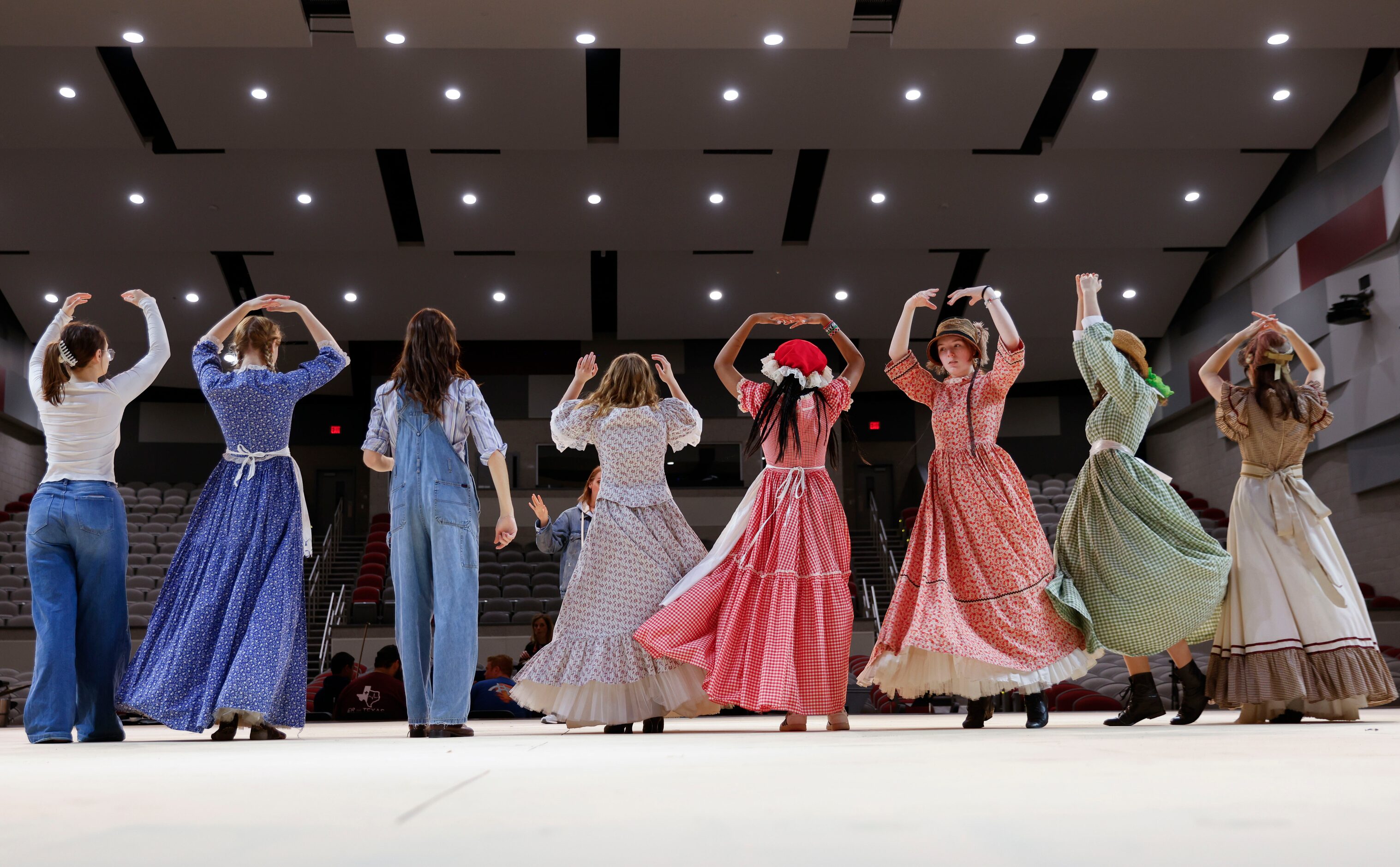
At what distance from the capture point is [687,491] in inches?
573

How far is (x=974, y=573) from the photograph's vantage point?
3.43m

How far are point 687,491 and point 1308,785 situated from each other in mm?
13502

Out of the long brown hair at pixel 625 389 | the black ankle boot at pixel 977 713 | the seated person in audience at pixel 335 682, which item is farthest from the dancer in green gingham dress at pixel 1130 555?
the seated person in audience at pixel 335 682

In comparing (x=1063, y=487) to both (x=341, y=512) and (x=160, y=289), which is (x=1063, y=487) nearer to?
(x=341, y=512)

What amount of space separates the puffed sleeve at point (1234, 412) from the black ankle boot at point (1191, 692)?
2.71 ft

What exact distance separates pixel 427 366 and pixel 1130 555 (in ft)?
7.61

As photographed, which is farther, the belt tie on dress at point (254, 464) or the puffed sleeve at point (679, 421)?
the puffed sleeve at point (679, 421)

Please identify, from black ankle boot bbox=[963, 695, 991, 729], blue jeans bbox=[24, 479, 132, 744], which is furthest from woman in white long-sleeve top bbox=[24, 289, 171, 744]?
black ankle boot bbox=[963, 695, 991, 729]

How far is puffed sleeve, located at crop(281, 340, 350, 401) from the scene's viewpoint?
348 cm

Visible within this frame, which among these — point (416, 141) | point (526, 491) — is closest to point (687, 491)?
point (526, 491)

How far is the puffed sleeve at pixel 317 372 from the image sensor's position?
3480mm

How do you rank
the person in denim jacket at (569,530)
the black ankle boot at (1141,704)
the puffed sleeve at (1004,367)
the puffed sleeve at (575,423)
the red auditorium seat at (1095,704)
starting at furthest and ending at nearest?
the red auditorium seat at (1095,704), the person in denim jacket at (569,530), the puffed sleeve at (575,423), the puffed sleeve at (1004,367), the black ankle boot at (1141,704)

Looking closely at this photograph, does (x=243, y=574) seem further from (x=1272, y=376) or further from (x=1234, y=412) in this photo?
(x=1272, y=376)

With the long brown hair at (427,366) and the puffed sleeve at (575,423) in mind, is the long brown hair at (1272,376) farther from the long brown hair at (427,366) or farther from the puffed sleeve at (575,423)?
the long brown hair at (427,366)
